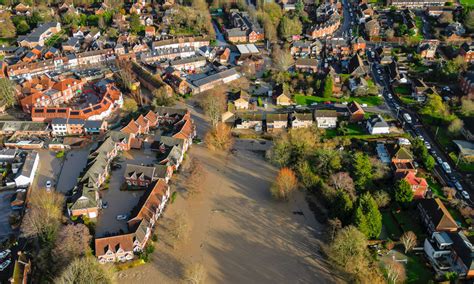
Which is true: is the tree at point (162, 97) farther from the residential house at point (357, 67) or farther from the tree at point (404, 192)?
the tree at point (404, 192)

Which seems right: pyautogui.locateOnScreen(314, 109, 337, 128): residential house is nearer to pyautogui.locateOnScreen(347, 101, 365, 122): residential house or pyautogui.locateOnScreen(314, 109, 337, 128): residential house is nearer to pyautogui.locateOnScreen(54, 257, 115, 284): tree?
pyautogui.locateOnScreen(347, 101, 365, 122): residential house

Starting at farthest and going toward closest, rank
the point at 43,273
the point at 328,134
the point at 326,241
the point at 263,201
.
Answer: the point at 328,134 → the point at 263,201 → the point at 326,241 → the point at 43,273

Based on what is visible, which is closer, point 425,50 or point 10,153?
point 10,153

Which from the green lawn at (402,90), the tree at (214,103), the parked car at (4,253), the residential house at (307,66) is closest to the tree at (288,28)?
the residential house at (307,66)

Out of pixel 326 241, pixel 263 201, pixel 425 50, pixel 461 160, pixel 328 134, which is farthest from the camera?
pixel 425 50

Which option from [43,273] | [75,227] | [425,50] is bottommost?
[43,273]

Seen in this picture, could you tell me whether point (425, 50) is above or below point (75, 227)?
above

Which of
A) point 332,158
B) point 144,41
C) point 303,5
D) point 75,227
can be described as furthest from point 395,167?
point 303,5

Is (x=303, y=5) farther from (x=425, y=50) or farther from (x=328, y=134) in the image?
(x=328, y=134)
